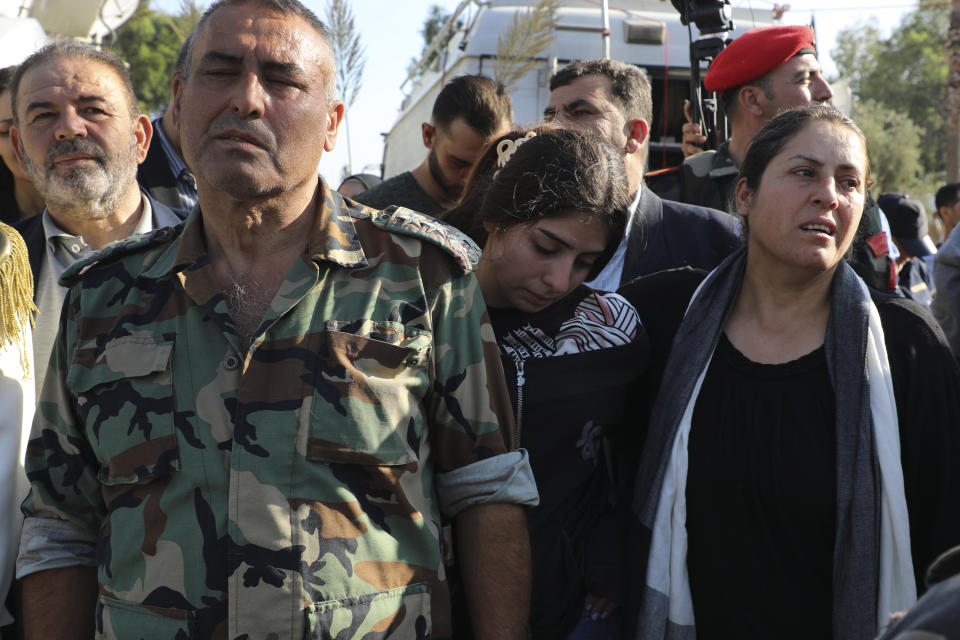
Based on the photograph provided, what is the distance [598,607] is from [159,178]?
2.74 m

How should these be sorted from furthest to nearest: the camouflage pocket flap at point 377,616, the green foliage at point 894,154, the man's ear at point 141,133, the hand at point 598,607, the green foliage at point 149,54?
the green foliage at point 894,154, the green foliage at point 149,54, the man's ear at point 141,133, the hand at point 598,607, the camouflage pocket flap at point 377,616

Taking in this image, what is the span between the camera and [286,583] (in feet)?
5.72

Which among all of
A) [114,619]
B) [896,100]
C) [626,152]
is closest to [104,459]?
[114,619]

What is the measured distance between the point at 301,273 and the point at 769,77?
2.49 meters

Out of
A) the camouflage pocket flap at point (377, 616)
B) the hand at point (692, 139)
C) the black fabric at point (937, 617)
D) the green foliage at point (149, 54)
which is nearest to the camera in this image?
the black fabric at point (937, 617)

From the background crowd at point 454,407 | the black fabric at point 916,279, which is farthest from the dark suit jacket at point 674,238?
the black fabric at point 916,279

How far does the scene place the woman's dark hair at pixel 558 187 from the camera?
2.26m

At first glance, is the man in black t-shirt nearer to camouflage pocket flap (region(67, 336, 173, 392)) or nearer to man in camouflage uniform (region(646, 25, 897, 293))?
man in camouflage uniform (region(646, 25, 897, 293))

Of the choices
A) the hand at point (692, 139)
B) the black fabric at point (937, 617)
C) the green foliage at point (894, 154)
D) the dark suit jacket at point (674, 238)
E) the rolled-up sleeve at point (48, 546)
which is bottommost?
the rolled-up sleeve at point (48, 546)

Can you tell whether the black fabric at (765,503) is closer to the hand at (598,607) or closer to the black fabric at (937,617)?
the hand at (598,607)

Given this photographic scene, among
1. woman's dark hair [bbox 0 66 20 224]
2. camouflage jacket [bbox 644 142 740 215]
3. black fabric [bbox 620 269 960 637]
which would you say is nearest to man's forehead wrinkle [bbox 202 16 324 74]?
black fabric [bbox 620 269 960 637]

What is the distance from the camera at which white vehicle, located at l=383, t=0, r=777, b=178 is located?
24.0 ft

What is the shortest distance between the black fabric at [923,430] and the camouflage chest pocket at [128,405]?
1.22m

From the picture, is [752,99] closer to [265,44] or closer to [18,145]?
[265,44]
